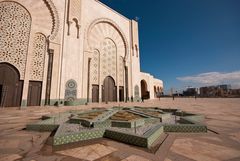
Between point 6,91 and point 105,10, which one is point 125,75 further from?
point 6,91

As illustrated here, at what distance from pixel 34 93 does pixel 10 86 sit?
1.55 m

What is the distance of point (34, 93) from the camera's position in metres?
9.74

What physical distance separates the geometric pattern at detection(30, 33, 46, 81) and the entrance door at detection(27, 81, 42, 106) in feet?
1.43

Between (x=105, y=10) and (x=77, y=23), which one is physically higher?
(x=105, y=10)

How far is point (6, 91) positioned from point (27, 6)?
22.3ft

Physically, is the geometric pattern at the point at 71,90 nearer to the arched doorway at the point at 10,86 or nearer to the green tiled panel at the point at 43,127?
the arched doorway at the point at 10,86

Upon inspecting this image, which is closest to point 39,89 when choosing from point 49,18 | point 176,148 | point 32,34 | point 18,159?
point 32,34

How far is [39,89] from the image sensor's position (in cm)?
995

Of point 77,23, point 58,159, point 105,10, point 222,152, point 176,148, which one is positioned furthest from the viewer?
point 105,10

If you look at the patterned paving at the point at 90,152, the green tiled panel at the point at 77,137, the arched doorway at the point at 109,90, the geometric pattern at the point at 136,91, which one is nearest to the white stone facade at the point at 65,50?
the arched doorway at the point at 109,90

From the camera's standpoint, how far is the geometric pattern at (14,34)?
29.1 feet

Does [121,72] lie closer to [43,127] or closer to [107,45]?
[107,45]

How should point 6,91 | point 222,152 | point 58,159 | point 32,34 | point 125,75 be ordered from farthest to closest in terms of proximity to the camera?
point 125,75, point 32,34, point 6,91, point 222,152, point 58,159

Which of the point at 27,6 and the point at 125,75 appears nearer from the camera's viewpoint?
the point at 27,6
